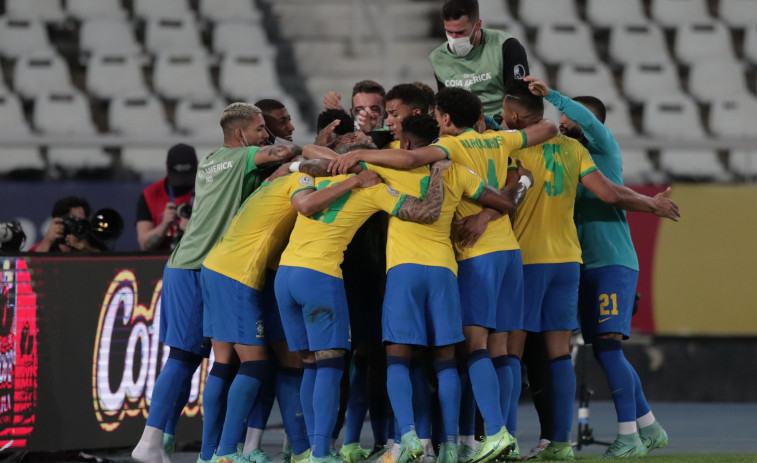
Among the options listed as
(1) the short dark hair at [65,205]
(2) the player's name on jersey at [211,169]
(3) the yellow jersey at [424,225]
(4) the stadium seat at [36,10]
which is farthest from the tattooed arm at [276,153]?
(4) the stadium seat at [36,10]

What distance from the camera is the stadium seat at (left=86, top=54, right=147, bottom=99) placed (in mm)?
12602

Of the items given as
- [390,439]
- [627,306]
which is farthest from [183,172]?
[627,306]

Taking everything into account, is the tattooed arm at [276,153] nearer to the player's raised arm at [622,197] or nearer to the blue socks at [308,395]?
the blue socks at [308,395]

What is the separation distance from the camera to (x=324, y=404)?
600 centimetres

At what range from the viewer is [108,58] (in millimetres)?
12852

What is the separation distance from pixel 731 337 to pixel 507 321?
476cm

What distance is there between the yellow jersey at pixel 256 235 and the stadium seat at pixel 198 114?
5758 millimetres

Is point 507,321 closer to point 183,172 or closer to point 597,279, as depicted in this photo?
point 597,279

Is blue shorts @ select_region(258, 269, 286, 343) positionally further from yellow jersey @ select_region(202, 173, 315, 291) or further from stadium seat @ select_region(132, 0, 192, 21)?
stadium seat @ select_region(132, 0, 192, 21)

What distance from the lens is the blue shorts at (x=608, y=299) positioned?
22.7 ft

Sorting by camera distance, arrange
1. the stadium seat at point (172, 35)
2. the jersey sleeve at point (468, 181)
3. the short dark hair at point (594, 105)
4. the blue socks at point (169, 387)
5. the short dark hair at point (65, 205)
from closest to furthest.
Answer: the jersey sleeve at point (468, 181) < the blue socks at point (169, 387) < the short dark hair at point (594, 105) < the short dark hair at point (65, 205) < the stadium seat at point (172, 35)

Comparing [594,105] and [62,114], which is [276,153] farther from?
[62,114]

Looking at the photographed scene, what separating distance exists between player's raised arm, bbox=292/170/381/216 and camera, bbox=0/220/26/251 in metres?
2.34

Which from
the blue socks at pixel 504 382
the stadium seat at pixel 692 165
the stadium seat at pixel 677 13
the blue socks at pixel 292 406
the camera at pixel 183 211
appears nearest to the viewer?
the blue socks at pixel 504 382
